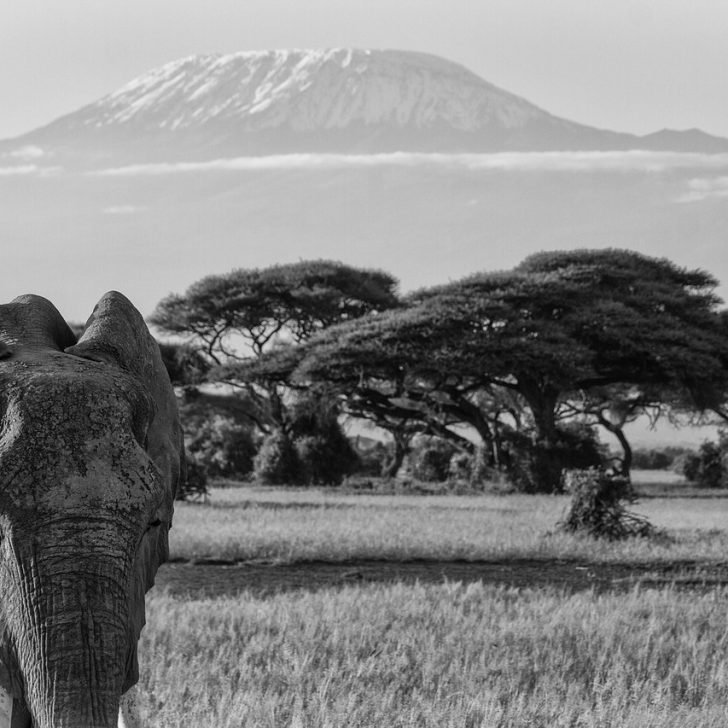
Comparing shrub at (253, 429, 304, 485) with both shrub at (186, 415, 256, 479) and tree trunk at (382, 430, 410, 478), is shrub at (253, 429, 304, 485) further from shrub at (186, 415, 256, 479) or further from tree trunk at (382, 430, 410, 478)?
tree trunk at (382, 430, 410, 478)

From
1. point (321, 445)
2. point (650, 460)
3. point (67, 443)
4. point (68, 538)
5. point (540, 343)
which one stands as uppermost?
point (540, 343)

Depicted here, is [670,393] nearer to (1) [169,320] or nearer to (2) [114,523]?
(1) [169,320]

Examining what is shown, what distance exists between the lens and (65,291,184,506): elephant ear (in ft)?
11.6

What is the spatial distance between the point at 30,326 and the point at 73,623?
1161 mm

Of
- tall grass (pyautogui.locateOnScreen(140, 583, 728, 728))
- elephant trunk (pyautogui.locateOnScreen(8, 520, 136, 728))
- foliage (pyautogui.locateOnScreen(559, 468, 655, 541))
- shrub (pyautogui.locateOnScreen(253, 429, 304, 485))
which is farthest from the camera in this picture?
shrub (pyautogui.locateOnScreen(253, 429, 304, 485))

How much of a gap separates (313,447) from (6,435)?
4008 centimetres

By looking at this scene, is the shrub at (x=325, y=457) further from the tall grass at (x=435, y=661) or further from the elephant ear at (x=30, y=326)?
the elephant ear at (x=30, y=326)

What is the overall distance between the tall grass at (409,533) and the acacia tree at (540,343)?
6.99m

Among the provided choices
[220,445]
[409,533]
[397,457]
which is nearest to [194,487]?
[409,533]

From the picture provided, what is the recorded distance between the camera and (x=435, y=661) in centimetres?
920

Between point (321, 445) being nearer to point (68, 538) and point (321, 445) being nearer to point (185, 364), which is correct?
point (185, 364)

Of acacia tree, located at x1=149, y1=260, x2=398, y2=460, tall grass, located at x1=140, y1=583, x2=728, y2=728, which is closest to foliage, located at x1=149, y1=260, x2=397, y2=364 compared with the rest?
acacia tree, located at x1=149, y1=260, x2=398, y2=460

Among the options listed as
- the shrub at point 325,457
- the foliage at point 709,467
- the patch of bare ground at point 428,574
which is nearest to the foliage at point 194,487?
the patch of bare ground at point 428,574

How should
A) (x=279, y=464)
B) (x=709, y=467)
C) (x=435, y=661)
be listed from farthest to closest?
(x=709, y=467) → (x=279, y=464) → (x=435, y=661)
